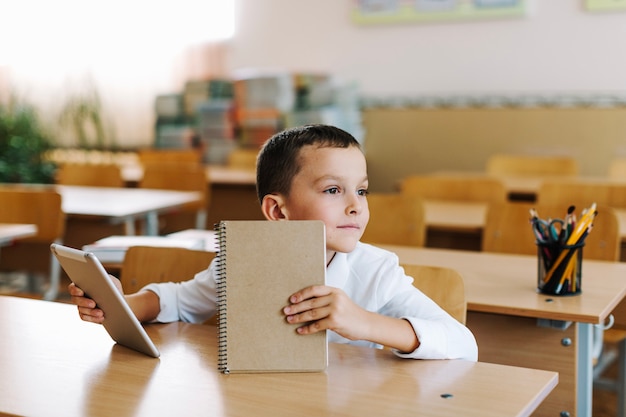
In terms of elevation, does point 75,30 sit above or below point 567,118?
above

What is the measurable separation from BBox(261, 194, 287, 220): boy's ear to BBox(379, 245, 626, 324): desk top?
69 cm

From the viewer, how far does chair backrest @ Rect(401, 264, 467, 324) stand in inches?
71.4

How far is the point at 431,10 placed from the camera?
19.2 feet

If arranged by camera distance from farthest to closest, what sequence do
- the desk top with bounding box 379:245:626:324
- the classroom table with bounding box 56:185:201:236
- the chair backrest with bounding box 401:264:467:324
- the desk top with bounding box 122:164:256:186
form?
the desk top with bounding box 122:164:256:186 → the classroom table with bounding box 56:185:201:236 → the desk top with bounding box 379:245:626:324 → the chair backrest with bounding box 401:264:467:324

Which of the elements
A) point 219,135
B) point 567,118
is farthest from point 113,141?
point 567,118

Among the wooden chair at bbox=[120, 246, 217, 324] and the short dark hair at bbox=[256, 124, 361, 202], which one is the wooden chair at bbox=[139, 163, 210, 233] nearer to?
the wooden chair at bbox=[120, 246, 217, 324]

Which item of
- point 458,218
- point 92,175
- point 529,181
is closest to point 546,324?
point 458,218

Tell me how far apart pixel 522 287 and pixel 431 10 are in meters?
3.94

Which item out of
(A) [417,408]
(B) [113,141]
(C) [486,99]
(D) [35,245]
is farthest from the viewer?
(B) [113,141]

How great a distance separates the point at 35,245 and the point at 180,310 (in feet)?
7.96

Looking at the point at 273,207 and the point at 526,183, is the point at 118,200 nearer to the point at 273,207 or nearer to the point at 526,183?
the point at 526,183

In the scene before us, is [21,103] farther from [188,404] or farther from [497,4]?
[188,404]

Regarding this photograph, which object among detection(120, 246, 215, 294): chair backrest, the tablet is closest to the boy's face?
the tablet

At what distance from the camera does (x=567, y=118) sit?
217 inches
